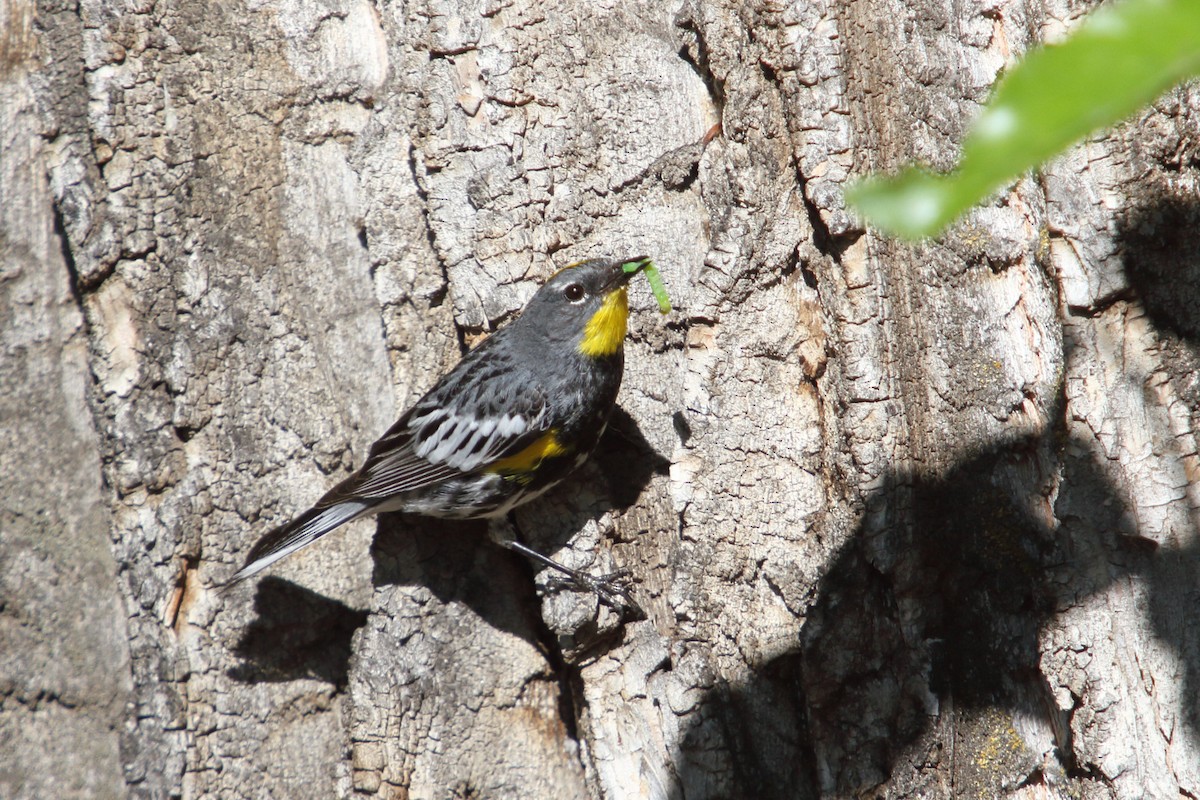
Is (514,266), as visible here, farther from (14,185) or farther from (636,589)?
(14,185)

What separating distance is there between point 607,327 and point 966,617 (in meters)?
1.63

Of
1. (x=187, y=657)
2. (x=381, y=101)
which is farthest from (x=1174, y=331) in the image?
(x=187, y=657)

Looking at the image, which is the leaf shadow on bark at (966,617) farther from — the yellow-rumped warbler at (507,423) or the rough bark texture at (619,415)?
the yellow-rumped warbler at (507,423)

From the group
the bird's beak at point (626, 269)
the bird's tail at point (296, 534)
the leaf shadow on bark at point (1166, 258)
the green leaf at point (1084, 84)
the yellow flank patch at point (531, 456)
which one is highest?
the leaf shadow on bark at point (1166, 258)

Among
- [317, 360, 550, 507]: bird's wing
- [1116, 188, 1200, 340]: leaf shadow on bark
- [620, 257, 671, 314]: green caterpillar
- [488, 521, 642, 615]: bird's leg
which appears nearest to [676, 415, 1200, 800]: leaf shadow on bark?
[1116, 188, 1200, 340]: leaf shadow on bark

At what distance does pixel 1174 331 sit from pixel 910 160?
91 centimetres

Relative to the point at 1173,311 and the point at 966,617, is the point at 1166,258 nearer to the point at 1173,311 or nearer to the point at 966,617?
the point at 1173,311

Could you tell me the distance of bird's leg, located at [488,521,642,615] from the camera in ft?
10.5

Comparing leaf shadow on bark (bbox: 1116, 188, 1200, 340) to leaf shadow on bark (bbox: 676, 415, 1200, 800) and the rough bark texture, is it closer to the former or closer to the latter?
the rough bark texture

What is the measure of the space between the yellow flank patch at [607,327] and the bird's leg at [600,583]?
82cm

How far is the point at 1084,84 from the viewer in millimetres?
502

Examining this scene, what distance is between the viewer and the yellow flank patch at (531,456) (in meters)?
3.56

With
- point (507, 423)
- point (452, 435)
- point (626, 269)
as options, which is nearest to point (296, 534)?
point (452, 435)

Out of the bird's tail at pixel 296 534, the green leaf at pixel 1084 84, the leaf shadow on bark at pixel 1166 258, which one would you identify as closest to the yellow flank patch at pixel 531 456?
the bird's tail at pixel 296 534
